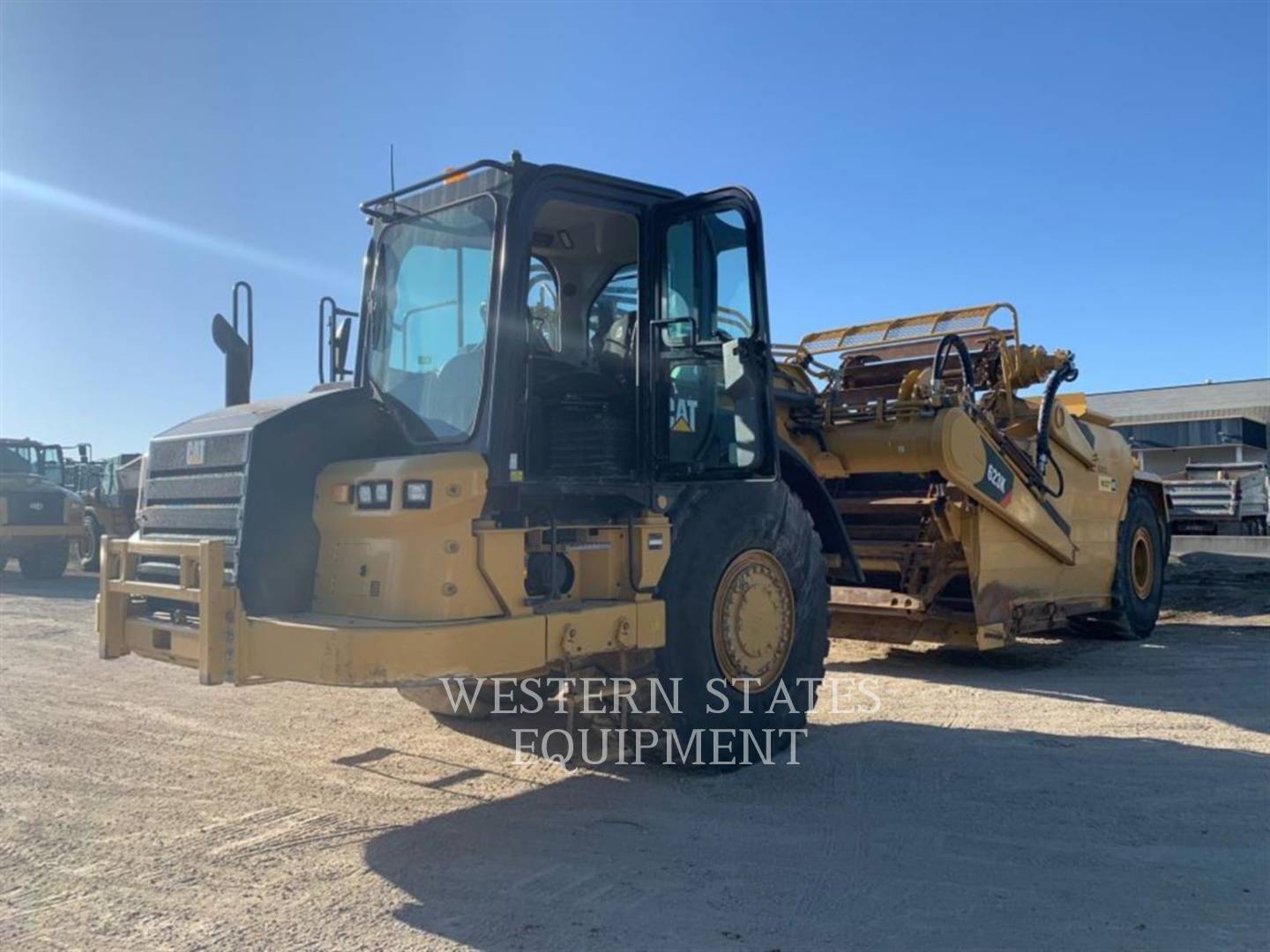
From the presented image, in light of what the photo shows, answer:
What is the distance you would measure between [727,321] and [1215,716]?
4.28 meters

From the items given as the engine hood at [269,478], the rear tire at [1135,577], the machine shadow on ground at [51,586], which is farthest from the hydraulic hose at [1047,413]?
the machine shadow on ground at [51,586]

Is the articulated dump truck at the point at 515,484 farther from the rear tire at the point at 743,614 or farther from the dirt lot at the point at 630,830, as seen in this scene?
the dirt lot at the point at 630,830

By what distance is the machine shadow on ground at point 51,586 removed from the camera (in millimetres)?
16516

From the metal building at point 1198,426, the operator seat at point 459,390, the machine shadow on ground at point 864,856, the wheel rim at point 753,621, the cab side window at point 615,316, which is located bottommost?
the machine shadow on ground at point 864,856

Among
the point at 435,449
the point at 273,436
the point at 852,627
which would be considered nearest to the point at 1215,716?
the point at 852,627

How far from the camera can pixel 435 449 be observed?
4.77 m

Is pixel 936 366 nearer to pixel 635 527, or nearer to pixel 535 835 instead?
pixel 635 527

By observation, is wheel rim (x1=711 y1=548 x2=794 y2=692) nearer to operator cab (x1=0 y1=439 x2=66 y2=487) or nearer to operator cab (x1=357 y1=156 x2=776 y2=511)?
operator cab (x1=357 y1=156 x2=776 y2=511)

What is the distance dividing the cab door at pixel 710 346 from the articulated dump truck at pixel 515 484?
0.04ft

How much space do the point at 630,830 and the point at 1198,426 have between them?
1064 inches

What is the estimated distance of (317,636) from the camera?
164 inches

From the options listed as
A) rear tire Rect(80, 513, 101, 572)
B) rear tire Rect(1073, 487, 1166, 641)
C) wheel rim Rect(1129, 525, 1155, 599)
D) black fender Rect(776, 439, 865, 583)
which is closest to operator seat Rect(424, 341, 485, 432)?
black fender Rect(776, 439, 865, 583)

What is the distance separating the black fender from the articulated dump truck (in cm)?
2

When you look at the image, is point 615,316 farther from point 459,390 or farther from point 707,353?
point 459,390
